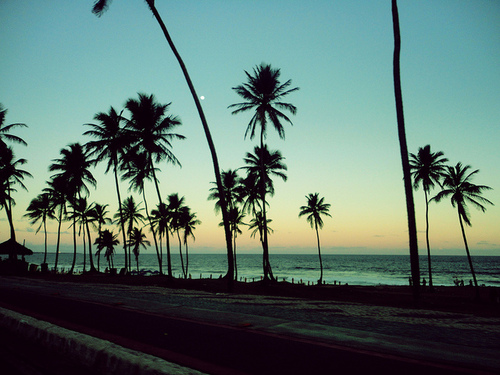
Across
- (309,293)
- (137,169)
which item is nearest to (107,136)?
(137,169)

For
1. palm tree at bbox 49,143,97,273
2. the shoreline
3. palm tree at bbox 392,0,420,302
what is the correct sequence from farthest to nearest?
palm tree at bbox 49,143,97,273, the shoreline, palm tree at bbox 392,0,420,302

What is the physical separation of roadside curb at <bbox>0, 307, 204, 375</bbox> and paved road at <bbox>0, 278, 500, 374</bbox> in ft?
1.59

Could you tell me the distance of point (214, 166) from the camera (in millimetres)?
17609

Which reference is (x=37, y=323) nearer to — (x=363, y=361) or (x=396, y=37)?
(x=363, y=361)

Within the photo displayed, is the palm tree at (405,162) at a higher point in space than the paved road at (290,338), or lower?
higher

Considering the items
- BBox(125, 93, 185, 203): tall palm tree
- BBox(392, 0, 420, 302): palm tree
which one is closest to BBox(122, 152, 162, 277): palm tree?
BBox(125, 93, 185, 203): tall palm tree

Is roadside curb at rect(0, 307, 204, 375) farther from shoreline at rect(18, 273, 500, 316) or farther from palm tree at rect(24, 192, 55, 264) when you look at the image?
palm tree at rect(24, 192, 55, 264)

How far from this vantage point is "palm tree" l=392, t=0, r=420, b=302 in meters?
12.8

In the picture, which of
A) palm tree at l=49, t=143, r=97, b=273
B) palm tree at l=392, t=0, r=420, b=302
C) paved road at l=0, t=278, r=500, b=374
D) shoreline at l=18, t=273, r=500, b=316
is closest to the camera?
paved road at l=0, t=278, r=500, b=374

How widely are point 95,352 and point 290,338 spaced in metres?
2.91

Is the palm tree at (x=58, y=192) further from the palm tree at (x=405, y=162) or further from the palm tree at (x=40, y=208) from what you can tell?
the palm tree at (x=405, y=162)

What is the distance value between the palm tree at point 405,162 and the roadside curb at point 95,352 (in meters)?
11.5

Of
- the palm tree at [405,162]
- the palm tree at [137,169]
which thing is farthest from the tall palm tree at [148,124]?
the palm tree at [405,162]

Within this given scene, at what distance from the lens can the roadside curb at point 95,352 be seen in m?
3.63
